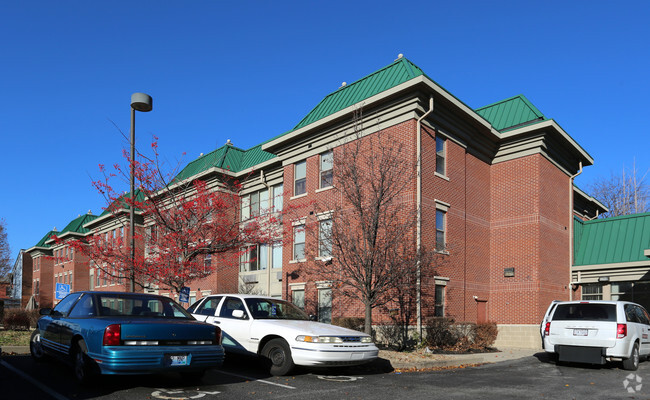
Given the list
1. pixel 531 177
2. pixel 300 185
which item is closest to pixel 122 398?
pixel 300 185

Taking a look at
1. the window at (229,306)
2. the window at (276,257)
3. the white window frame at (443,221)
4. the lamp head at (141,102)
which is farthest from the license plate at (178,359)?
the window at (276,257)

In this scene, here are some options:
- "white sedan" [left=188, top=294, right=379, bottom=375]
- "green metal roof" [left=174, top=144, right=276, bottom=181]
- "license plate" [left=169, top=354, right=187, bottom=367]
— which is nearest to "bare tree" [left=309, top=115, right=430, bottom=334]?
"white sedan" [left=188, top=294, right=379, bottom=375]

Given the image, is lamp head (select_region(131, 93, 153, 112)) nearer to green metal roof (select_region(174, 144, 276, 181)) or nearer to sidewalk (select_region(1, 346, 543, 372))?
sidewalk (select_region(1, 346, 543, 372))

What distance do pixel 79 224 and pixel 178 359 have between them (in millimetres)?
49129

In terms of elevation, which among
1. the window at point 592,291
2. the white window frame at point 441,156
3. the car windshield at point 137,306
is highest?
the white window frame at point 441,156

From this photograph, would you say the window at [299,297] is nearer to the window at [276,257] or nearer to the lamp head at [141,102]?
the window at [276,257]

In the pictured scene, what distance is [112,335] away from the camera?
7270 mm

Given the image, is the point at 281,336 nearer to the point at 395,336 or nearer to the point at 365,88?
the point at 395,336

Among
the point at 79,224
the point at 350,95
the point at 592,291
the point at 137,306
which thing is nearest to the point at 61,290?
the point at 137,306

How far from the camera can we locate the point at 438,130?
1956 centimetres

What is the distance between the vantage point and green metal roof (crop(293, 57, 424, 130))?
1975 centimetres

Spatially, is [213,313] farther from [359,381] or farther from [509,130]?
[509,130]

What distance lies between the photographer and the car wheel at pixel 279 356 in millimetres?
9609

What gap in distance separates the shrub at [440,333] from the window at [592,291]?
9.18 m
